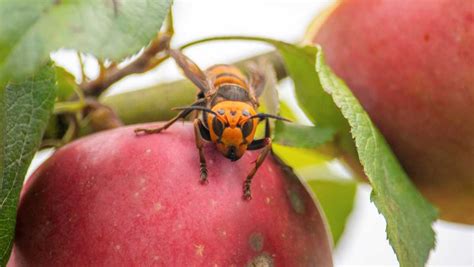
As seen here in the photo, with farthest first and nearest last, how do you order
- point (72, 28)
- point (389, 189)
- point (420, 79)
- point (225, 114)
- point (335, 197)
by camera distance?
point (335, 197)
point (420, 79)
point (389, 189)
point (225, 114)
point (72, 28)

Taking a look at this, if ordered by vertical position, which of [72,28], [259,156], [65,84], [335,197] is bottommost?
[335,197]

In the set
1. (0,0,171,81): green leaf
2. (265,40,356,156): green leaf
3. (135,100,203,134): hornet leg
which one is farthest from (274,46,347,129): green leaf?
(0,0,171,81): green leaf

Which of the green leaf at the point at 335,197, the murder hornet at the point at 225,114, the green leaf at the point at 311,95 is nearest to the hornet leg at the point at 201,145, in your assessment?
the murder hornet at the point at 225,114

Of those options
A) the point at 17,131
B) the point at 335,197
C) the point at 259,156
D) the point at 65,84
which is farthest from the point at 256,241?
the point at 335,197

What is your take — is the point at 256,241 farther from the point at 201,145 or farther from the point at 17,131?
the point at 17,131

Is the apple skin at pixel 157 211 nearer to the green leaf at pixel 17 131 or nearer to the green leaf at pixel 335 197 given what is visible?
the green leaf at pixel 17 131

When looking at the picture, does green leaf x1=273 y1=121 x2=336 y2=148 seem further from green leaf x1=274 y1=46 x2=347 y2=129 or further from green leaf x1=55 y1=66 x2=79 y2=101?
green leaf x1=55 y1=66 x2=79 y2=101

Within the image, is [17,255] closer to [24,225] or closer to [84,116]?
[24,225]
